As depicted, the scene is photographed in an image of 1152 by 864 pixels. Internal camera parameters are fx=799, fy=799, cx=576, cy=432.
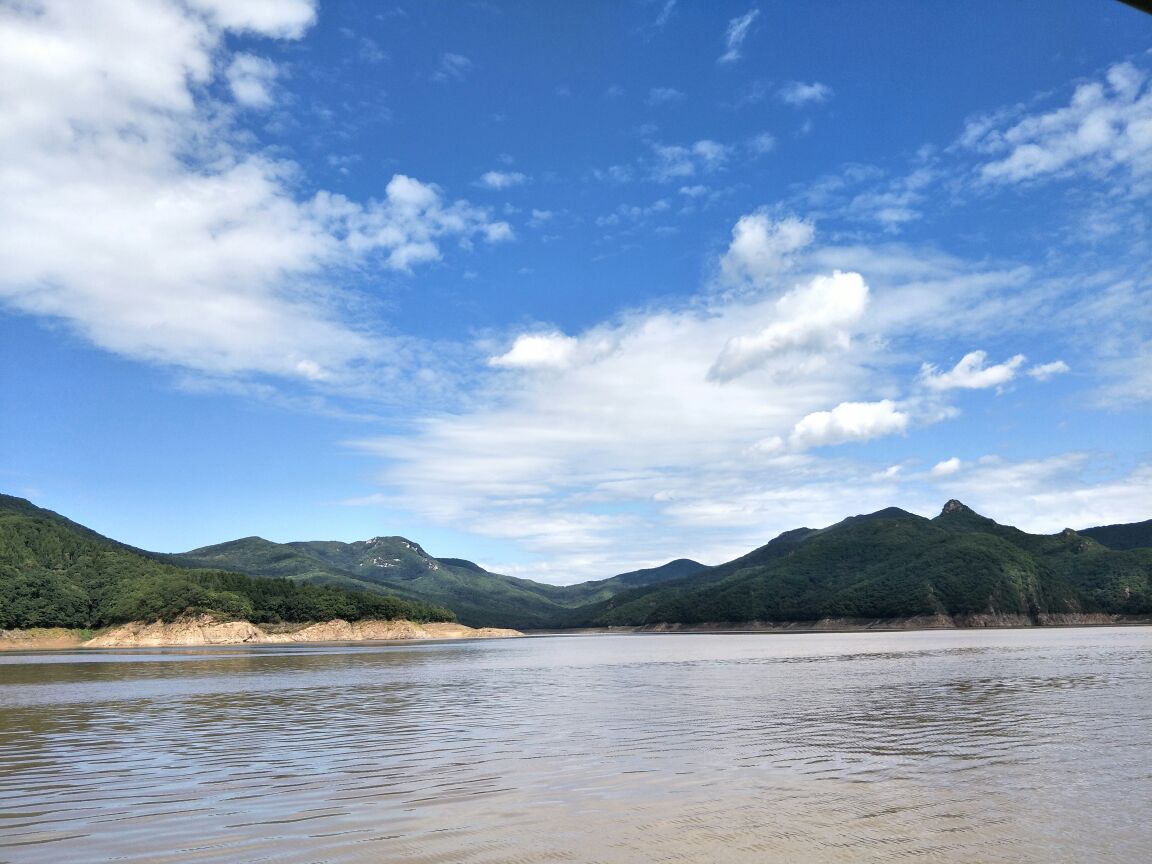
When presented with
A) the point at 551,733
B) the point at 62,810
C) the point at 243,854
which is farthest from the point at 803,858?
the point at 551,733

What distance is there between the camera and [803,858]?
523 inches

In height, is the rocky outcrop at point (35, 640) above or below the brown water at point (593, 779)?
above

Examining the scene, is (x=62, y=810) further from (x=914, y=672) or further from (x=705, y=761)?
(x=914, y=672)

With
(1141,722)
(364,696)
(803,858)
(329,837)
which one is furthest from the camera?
(364,696)

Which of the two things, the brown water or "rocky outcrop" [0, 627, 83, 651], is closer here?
the brown water

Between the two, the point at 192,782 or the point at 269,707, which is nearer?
the point at 192,782

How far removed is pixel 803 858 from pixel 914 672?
5667 cm

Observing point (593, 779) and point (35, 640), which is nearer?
point (593, 779)

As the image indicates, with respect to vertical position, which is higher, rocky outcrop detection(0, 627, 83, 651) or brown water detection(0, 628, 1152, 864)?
rocky outcrop detection(0, 627, 83, 651)

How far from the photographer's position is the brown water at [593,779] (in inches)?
567

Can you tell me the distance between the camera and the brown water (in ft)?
Result: 47.2

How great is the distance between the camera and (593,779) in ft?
69.1

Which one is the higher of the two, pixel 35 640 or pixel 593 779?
pixel 35 640

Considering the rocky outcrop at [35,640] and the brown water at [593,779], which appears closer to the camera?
the brown water at [593,779]
